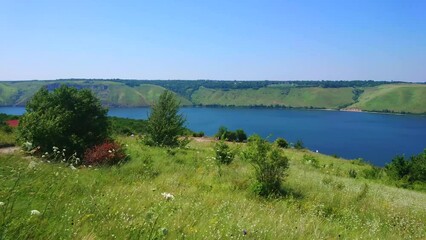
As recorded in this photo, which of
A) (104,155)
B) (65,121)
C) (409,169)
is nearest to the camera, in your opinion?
(104,155)

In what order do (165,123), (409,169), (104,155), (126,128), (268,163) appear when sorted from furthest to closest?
(126,128), (409,169), (165,123), (104,155), (268,163)

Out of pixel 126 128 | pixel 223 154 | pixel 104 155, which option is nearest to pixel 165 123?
pixel 223 154

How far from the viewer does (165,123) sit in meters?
27.0

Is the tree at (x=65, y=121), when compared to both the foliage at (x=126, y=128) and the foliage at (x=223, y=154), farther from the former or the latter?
the foliage at (x=126, y=128)

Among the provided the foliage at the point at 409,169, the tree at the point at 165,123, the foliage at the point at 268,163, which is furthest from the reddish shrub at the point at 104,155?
the foliage at the point at 409,169

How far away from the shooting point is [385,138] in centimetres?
11719

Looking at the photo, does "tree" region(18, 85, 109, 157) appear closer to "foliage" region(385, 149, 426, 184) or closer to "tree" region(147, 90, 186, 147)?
"tree" region(147, 90, 186, 147)

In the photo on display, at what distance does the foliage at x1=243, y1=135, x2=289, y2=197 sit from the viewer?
12.1 metres

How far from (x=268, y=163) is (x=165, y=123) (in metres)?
15.4

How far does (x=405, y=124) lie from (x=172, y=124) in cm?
15964

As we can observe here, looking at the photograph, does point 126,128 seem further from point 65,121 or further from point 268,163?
point 268,163

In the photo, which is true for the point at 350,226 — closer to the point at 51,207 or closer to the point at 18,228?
the point at 51,207

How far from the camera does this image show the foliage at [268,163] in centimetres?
1210

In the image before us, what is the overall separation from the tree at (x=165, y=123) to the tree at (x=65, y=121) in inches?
321
